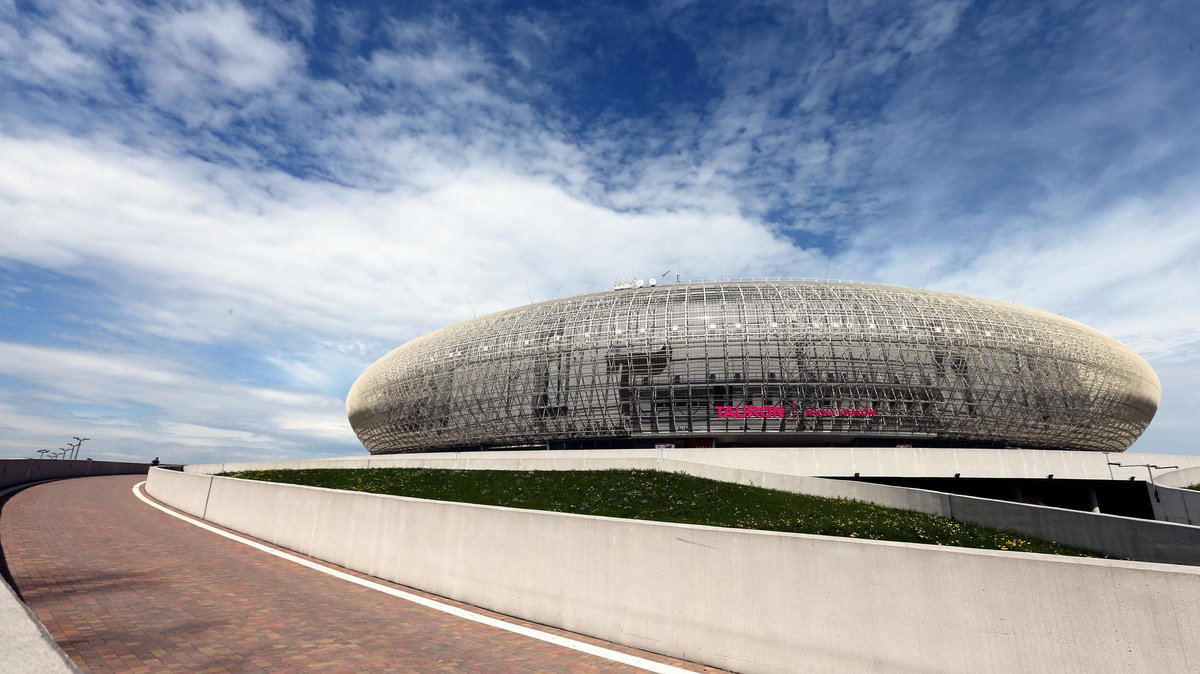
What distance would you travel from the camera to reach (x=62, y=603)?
22.0ft

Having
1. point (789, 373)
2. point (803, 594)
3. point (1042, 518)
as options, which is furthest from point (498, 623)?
point (789, 373)

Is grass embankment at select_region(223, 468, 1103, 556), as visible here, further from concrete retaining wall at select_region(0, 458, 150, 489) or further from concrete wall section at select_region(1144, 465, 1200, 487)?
concrete wall section at select_region(1144, 465, 1200, 487)

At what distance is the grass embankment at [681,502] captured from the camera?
11.1 metres

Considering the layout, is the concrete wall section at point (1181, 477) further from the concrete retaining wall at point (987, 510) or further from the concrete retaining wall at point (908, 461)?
the concrete retaining wall at point (908, 461)

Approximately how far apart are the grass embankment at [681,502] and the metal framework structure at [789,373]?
2035cm

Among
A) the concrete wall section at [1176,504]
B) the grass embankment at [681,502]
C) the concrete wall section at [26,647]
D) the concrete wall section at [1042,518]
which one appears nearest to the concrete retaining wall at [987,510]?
the concrete wall section at [1042,518]

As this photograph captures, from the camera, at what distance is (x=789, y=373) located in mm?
40812

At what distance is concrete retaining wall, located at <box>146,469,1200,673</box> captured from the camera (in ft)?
13.1

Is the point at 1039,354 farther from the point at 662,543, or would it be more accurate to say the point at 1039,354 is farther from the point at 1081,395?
the point at 662,543

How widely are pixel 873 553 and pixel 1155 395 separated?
229 feet

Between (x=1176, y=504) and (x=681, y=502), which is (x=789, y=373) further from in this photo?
(x=681, y=502)

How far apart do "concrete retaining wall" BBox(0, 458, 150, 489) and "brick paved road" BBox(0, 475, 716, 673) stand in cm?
1998

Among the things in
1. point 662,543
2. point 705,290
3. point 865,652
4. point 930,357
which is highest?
point 705,290

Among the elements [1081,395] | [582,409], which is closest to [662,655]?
[582,409]
